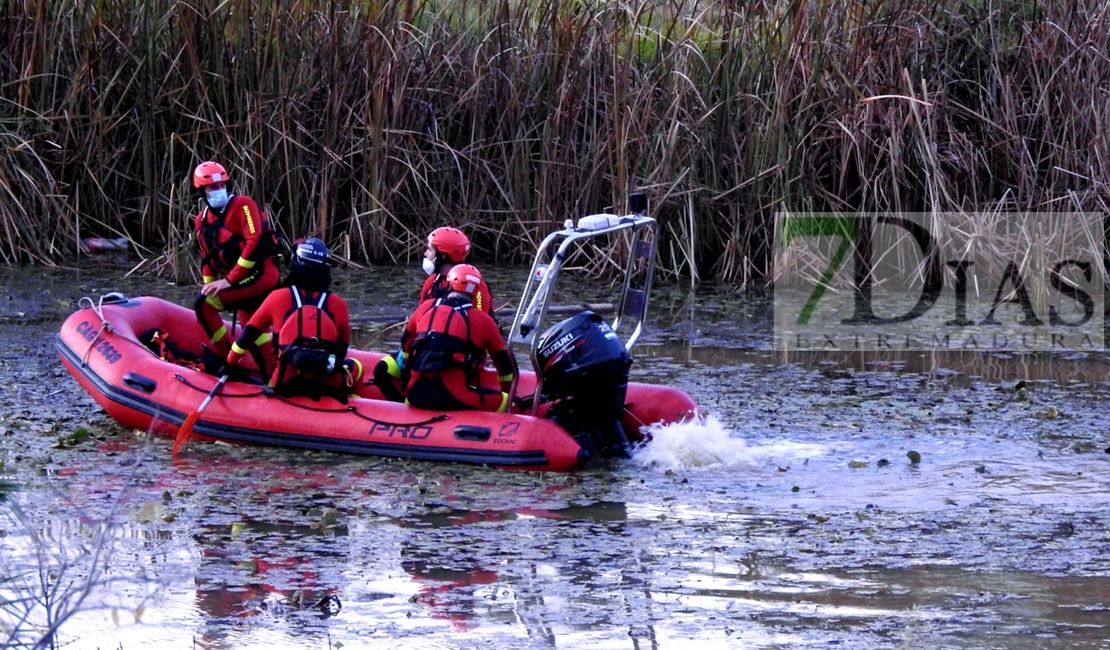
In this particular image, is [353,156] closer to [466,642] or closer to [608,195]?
[608,195]

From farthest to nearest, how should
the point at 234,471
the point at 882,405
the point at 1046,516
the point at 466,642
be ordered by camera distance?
the point at 882,405 < the point at 234,471 < the point at 1046,516 < the point at 466,642

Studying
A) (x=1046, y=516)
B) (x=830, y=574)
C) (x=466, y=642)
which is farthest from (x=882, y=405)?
(x=466, y=642)

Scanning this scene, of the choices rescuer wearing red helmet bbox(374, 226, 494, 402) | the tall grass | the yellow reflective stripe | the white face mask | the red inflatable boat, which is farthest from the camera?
the tall grass

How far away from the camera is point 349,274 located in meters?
11.8

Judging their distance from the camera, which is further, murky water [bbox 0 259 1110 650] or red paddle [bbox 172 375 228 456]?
red paddle [bbox 172 375 228 456]

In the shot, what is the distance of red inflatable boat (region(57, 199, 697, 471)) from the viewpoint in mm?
7008

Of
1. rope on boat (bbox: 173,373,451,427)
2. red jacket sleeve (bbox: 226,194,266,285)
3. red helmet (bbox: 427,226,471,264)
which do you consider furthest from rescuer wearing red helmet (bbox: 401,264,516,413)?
red jacket sleeve (bbox: 226,194,266,285)

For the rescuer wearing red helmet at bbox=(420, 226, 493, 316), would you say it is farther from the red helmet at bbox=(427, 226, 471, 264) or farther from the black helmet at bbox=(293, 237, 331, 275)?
the black helmet at bbox=(293, 237, 331, 275)

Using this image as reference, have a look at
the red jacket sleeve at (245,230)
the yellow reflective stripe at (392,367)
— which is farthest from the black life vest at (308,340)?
the red jacket sleeve at (245,230)

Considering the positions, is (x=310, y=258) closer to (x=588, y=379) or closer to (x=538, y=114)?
(x=588, y=379)

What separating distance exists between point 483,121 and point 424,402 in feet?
15.9

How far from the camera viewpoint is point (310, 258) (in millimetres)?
7355

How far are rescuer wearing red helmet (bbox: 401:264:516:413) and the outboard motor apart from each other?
22cm

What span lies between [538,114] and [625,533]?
6157 mm
